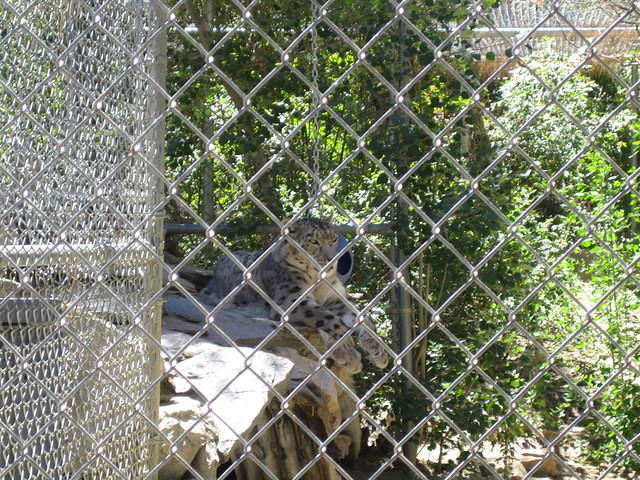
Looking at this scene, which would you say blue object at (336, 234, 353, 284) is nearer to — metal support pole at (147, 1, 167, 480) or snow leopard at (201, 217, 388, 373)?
snow leopard at (201, 217, 388, 373)

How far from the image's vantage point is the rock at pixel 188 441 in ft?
11.4

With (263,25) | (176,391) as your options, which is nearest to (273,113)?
(263,25)

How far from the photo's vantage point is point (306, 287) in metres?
6.51

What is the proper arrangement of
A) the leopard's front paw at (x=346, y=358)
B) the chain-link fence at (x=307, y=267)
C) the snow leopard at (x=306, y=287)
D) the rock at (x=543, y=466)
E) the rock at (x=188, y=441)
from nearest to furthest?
the chain-link fence at (x=307, y=267) < the rock at (x=188, y=441) < the leopard's front paw at (x=346, y=358) < the snow leopard at (x=306, y=287) < the rock at (x=543, y=466)

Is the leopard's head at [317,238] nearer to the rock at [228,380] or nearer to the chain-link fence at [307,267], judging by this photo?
the chain-link fence at [307,267]

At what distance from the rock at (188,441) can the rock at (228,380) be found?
95 mm

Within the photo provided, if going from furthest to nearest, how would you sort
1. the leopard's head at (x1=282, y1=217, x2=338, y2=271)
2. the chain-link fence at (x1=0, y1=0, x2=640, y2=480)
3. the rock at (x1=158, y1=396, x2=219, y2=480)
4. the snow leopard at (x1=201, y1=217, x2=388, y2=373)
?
the leopard's head at (x1=282, y1=217, x2=338, y2=271) → the snow leopard at (x1=201, y1=217, x2=388, y2=373) → the rock at (x1=158, y1=396, x2=219, y2=480) → the chain-link fence at (x1=0, y1=0, x2=640, y2=480)

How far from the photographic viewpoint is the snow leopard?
5.84 meters

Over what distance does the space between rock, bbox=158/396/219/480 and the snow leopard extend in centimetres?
189

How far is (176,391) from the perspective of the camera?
4.02 metres

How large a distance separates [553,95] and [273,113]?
4.45m

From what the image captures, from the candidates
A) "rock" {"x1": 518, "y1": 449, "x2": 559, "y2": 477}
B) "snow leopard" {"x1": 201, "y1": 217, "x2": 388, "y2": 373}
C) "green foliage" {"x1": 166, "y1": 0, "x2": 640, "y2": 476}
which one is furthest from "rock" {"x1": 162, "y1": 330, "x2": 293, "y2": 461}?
"rock" {"x1": 518, "y1": 449, "x2": 559, "y2": 477}

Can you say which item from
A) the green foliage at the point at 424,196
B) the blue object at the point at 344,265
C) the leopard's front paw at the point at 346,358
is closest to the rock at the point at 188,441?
the leopard's front paw at the point at 346,358

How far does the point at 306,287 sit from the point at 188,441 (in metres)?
3.05
